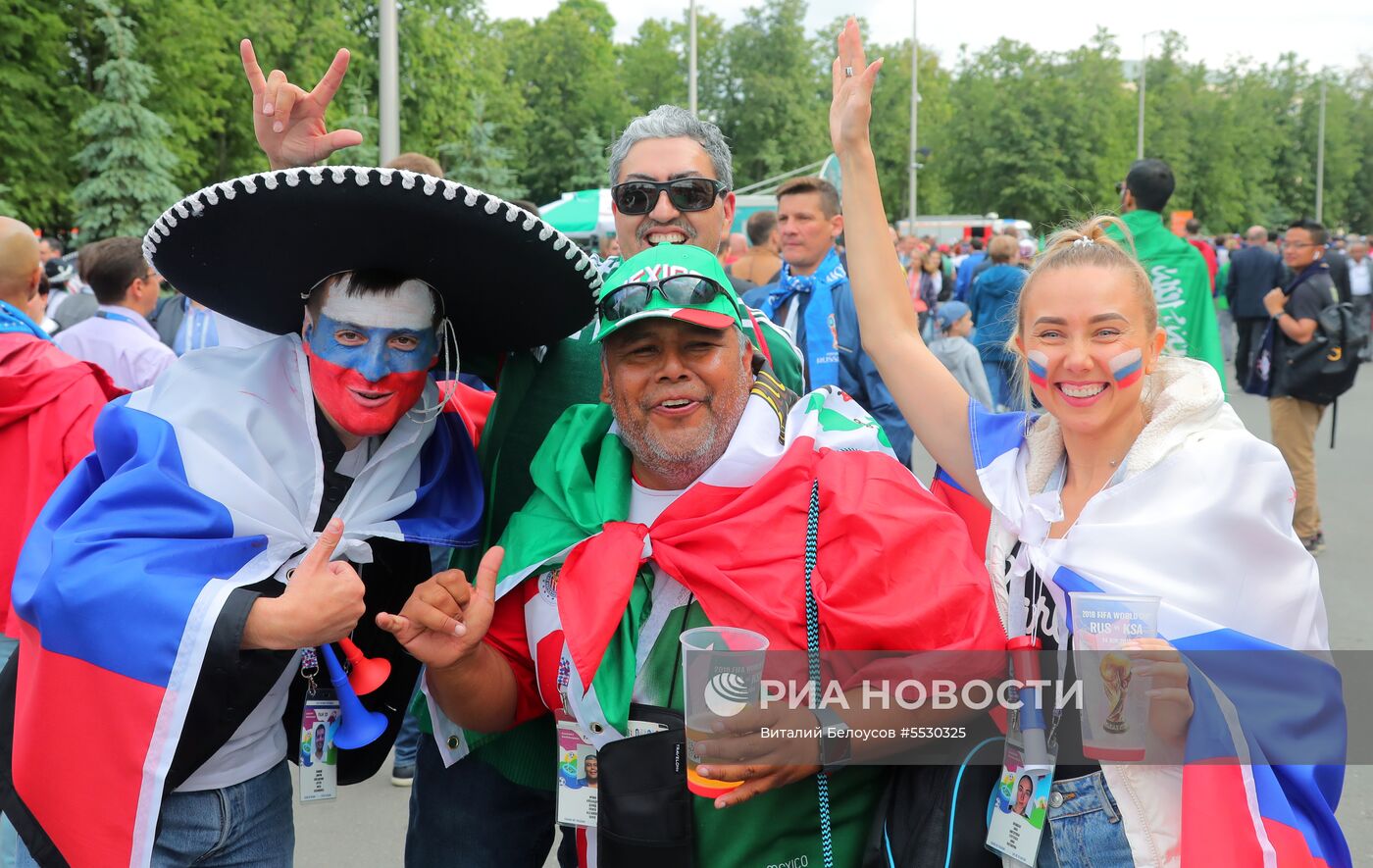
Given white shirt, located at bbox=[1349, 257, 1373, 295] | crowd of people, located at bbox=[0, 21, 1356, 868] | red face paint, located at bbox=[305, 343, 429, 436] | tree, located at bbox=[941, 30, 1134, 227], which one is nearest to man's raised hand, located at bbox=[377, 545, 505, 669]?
crowd of people, located at bbox=[0, 21, 1356, 868]

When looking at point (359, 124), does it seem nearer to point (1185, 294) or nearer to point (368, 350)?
point (1185, 294)

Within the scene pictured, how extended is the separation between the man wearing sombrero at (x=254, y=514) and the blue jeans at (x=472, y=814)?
0.19 m

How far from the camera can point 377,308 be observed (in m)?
2.45

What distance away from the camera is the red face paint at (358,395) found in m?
2.42

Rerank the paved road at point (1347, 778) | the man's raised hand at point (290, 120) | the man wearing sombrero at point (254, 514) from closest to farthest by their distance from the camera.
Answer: the man wearing sombrero at point (254, 514), the man's raised hand at point (290, 120), the paved road at point (1347, 778)

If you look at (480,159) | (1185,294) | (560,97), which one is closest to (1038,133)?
(560,97)

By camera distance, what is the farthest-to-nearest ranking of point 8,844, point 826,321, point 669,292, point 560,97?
point 560,97
point 826,321
point 8,844
point 669,292

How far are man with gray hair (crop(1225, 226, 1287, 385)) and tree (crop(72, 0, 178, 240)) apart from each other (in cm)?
1775

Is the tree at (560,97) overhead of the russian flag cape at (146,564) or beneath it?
overhead

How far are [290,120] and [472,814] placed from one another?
1.67 m

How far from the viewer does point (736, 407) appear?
2.46 metres

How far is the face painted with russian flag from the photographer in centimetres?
242

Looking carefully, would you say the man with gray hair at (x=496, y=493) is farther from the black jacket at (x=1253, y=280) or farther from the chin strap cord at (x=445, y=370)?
the black jacket at (x=1253, y=280)

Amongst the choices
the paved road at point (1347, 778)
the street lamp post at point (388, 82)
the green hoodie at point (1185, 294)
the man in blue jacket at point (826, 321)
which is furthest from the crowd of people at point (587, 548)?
the street lamp post at point (388, 82)
